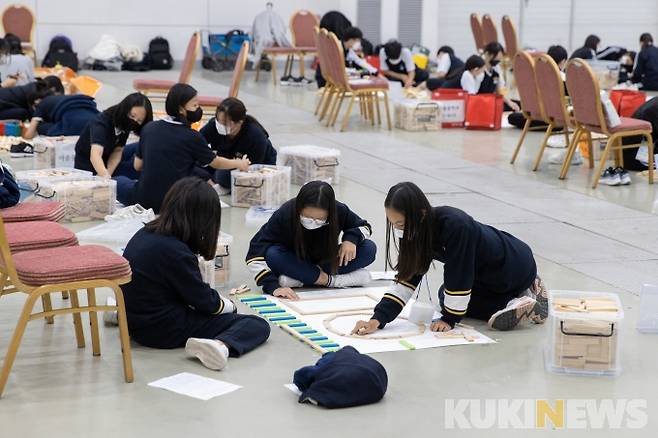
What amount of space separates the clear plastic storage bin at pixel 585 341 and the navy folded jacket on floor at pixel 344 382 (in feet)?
2.57

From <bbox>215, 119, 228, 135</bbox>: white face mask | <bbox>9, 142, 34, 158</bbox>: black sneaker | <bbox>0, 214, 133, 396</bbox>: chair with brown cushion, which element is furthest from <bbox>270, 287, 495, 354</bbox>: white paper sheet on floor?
<bbox>9, 142, 34, 158</bbox>: black sneaker

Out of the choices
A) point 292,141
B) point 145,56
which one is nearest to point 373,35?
point 145,56

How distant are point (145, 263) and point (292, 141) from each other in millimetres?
6328

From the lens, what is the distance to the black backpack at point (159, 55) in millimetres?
17969

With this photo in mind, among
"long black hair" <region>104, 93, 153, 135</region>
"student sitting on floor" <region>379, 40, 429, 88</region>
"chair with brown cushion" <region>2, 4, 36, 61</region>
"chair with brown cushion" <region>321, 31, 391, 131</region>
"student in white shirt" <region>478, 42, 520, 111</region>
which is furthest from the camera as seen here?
"chair with brown cushion" <region>2, 4, 36, 61</region>

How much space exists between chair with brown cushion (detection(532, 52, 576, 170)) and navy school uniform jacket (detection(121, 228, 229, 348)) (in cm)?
525

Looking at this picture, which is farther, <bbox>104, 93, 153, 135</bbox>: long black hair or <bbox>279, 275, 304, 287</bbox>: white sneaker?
<bbox>104, 93, 153, 135</bbox>: long black hair

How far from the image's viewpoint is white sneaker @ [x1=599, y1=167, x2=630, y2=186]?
876 centimetres

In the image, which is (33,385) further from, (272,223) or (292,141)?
(292,141)

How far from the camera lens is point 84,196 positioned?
718 cm

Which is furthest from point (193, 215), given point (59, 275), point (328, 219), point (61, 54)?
point (61, 54)

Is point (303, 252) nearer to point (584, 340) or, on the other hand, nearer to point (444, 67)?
point (584, 340)

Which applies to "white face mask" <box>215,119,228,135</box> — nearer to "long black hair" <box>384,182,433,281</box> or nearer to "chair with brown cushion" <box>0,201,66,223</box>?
"chair with brown cushion" <box>0,201,66,223</box>

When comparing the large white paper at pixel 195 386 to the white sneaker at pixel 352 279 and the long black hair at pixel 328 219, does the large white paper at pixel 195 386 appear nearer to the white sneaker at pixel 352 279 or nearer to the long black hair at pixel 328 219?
the long black hair at pixel 328 219
